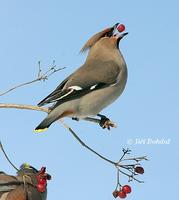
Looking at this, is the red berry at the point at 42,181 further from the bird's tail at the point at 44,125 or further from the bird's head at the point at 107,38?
the bird's head at the point at 107,38

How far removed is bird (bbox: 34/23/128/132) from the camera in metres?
3.56

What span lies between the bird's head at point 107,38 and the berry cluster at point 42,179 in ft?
5.16

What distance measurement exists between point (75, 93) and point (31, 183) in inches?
36.8

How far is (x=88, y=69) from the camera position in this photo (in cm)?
415

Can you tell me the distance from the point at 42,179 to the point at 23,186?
0.13 meters

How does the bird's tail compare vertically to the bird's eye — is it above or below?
below

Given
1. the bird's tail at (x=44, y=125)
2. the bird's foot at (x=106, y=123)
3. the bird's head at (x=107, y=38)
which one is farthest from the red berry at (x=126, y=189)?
the bird's head at (x=107, y=38)

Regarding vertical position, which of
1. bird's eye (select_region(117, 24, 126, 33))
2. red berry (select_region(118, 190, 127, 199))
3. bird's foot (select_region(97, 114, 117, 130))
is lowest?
red berry (select_region(118, 190, 127, 199))

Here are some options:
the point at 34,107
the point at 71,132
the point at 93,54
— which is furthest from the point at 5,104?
the point at 93,54

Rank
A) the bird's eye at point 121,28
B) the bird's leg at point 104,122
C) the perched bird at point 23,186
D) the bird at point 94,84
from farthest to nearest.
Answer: the bird's eye at point 121,28
the bird at point 94,84
the bird's leg at point 104,122
the perched bird at point 23,186

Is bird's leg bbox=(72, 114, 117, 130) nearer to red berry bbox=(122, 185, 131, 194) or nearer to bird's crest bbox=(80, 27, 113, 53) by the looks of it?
Result: red berry bbox=(122, 185, 131, 194)

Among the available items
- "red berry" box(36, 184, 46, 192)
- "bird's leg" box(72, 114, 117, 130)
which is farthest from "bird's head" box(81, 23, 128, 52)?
"red berry" box(36, 184, 46, 192)

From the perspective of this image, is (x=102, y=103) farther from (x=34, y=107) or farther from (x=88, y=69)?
(x=34, y=107)

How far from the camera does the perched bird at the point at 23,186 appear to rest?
2973 millimetres
